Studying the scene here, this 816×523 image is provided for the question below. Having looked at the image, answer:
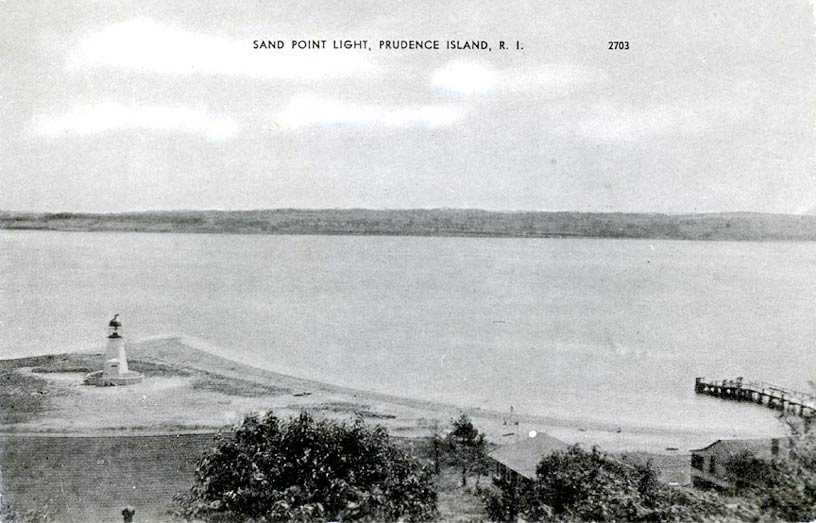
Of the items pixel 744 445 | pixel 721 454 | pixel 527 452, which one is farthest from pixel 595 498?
pixel 744 445

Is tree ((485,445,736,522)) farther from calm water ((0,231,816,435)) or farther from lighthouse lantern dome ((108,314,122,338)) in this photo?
lighthouse lantern dome ((108,314,122,338))

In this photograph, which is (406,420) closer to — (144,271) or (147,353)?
(147,353)

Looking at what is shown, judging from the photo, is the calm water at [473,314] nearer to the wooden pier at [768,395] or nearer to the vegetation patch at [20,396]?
the wooden pier at [768,395]

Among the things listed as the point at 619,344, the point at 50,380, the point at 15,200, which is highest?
the point at 15,200

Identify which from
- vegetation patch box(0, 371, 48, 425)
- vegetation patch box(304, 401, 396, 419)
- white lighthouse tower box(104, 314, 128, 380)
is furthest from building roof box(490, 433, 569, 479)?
vegetation patch box(0, 371, 48, 425)

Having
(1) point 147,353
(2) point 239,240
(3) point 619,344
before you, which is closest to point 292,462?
(1) point 147,353

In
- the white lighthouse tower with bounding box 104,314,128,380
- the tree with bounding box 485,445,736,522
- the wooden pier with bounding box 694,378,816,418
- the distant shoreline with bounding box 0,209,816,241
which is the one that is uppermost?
the distant shoreline with bounding box 0,209,816,241
